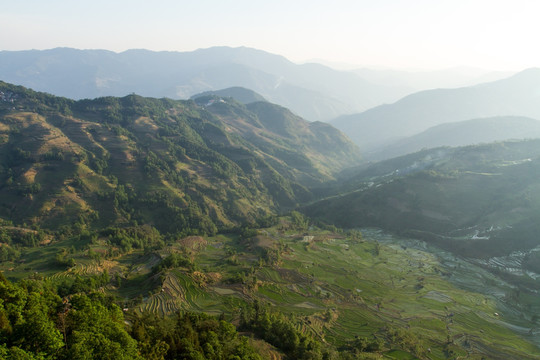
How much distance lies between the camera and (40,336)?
93.8 feet

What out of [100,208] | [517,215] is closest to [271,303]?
[100,208]

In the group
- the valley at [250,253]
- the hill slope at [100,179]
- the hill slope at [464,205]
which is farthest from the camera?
the hill slope at [100,179]

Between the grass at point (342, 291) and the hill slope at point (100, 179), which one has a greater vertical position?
the hill slope at point (100, 179)

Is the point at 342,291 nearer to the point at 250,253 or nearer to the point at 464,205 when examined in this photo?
the point at 250,253

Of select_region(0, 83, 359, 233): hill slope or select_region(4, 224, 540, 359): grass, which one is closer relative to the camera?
select_region(4, 224, 540, 359): grass

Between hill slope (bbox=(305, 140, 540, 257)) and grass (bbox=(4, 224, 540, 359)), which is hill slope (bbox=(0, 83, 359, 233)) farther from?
hill slope (bbox=(305, 140, 540, 257))

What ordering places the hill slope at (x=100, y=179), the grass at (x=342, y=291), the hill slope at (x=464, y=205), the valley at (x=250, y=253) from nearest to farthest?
the valley at (x=250, y=253) → the grass at (x=342, y=291) → the hill slope at (x=464, y=205) → the hill slope at (x=100, y=179)

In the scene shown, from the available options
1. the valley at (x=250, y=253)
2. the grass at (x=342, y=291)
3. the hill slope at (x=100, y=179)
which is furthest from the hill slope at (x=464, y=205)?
the hill slope at (x=100, y=179)

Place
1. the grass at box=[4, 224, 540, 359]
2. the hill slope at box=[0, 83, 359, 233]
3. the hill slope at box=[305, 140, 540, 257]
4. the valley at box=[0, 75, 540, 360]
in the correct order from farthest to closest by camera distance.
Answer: the hill slope at box=[0, 83, 359, 233] < the hill slope at box=[305, 140, 540, 257] < the grass at box=[4, 224, 540, 359] < the valley at box=[0, 75, 540, 360]

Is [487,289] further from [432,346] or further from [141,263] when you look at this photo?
[141,263]

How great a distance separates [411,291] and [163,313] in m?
70.3

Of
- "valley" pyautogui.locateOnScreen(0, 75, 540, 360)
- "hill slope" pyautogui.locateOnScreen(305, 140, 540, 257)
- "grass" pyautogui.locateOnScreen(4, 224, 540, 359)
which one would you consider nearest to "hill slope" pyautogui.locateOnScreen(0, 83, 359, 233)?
"valley" pyautogui.locateOnScreen(0, 75, 540, 360)

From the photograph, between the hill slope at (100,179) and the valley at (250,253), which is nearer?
the valley at (250,253)

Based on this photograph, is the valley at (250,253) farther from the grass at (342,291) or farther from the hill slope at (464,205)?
the hill slope at (464,205)
